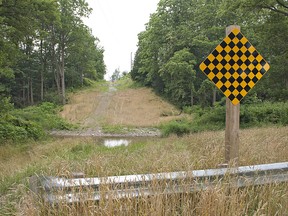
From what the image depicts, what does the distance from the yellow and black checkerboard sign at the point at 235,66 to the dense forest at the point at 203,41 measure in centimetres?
1191

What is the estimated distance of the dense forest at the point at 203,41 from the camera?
16641 millimetres

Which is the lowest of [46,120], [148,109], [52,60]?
[46,120]

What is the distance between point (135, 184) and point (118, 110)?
32.4 meters

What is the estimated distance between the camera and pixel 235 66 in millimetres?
4867

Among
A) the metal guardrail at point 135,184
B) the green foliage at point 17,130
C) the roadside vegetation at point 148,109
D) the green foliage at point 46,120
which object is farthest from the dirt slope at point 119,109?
the metal guardrail at point 135,184

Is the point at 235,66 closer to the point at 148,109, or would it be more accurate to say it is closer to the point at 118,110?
the point at 148,109

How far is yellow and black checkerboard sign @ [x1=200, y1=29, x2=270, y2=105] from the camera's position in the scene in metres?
4.87

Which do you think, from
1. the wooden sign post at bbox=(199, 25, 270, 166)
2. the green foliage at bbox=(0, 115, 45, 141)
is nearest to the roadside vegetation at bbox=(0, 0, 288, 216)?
the green foliage at bbox=(0, 115, 45, 141)

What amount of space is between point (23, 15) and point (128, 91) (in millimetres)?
32952

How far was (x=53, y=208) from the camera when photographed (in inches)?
116

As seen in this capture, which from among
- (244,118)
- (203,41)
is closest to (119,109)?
(203,41)

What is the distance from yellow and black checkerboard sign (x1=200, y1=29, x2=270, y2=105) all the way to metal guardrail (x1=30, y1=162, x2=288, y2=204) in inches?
67.9

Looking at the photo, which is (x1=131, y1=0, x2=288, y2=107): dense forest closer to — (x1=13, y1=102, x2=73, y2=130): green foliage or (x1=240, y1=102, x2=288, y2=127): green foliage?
(x1=240, y1=102, x2=288, y2=127): green foliage

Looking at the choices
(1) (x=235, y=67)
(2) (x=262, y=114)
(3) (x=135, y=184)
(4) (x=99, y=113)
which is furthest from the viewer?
(4) (x=99, y=113)
